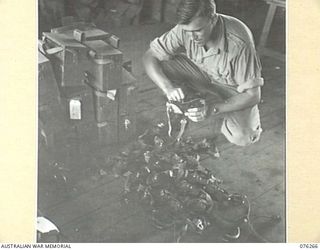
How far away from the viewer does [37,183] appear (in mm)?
1408

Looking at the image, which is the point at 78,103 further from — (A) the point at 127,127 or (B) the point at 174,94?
(B) the point at 174,94

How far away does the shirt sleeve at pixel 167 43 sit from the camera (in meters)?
1.44

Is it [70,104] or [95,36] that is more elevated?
[95,36]

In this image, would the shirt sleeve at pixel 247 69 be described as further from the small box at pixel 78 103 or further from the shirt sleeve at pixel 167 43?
the small box at pixel 78 103

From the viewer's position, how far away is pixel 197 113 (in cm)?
146

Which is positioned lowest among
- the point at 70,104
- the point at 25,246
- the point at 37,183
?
the point at 25,246

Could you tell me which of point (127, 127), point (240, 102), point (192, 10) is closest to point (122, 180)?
point (127, 127)

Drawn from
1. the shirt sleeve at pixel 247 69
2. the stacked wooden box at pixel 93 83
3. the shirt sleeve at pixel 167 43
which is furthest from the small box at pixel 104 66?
the shirt sleeve at pixel 247 69

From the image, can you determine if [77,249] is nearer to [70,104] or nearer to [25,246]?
[25,246]

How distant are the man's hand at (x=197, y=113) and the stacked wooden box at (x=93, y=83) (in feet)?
0.51

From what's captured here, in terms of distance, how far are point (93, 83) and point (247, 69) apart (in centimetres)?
43

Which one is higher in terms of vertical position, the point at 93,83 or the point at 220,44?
the point at 220,44
